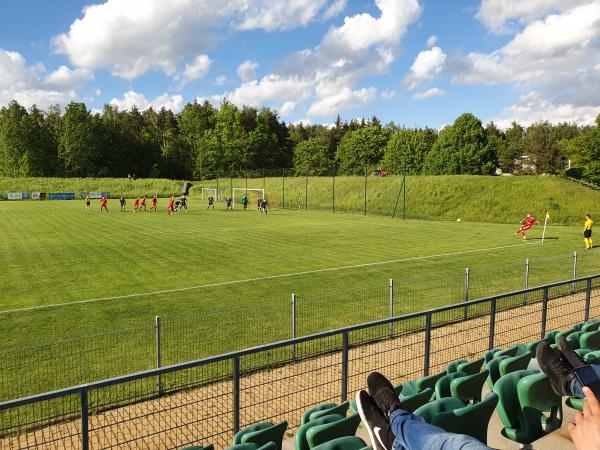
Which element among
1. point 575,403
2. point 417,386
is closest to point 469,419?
point 417,386

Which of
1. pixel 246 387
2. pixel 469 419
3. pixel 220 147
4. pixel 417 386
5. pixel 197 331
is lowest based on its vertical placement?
pixel 197 331

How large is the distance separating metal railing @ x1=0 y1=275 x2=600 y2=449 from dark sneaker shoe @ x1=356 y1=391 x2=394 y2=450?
5.40ft

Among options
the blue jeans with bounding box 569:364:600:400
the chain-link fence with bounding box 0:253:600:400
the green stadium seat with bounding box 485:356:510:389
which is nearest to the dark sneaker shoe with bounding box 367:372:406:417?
the blue jeans with bounding box 569:364:600:400

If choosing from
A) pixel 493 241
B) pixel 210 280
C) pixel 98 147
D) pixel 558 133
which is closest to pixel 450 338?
pixel 210 280

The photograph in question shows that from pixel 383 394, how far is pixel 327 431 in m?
0.54

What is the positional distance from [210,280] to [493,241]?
56.0ft

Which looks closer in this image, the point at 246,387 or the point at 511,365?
the point at 511,365

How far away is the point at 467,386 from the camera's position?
16.1 ft

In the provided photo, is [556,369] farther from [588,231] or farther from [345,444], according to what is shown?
[588,231]

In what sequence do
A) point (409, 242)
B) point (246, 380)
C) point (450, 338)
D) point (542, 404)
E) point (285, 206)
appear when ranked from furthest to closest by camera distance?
point (285, 206) → point (409, 242) → point (450, 338) → point (246, 380) → point (542, 404)

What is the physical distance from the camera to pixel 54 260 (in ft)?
67.8

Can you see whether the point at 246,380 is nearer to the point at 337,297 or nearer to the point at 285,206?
the point at 337,297

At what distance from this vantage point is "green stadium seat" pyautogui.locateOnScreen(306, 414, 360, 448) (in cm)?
384

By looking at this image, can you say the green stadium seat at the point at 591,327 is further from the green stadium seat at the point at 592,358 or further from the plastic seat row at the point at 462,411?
the green stadium seat at the point at 592,358
